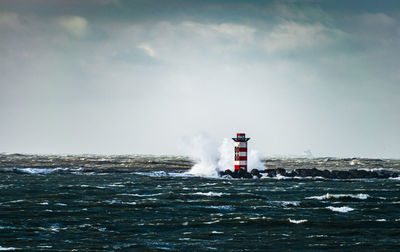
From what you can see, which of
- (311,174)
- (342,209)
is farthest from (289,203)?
(311,174)

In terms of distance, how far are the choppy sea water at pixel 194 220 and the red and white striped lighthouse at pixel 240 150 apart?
27943mm

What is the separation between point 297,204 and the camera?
39250 millimetres

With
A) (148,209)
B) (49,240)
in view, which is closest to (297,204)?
(148,209)

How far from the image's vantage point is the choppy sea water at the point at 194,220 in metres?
24.5

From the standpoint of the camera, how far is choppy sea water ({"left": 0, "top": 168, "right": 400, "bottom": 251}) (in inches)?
963

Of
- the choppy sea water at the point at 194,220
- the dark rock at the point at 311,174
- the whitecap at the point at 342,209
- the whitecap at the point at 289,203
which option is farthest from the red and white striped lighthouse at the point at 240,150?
the whitecap at the point at 342,209

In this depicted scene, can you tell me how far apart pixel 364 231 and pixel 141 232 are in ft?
38.1

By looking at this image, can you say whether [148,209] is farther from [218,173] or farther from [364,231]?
[218,173]

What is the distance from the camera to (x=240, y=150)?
250 feet

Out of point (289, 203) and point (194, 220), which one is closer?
point (194, 220)

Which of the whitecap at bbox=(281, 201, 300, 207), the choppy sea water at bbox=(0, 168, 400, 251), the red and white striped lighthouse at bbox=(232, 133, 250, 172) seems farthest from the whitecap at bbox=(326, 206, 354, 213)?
the red and white striped lighthouse at bbox=(232, 133, 250, 172)

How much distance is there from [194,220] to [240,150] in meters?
45.1

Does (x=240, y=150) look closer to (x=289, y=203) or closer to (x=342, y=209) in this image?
(x=289, y=203)

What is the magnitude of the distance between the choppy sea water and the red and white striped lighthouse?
27.9m
